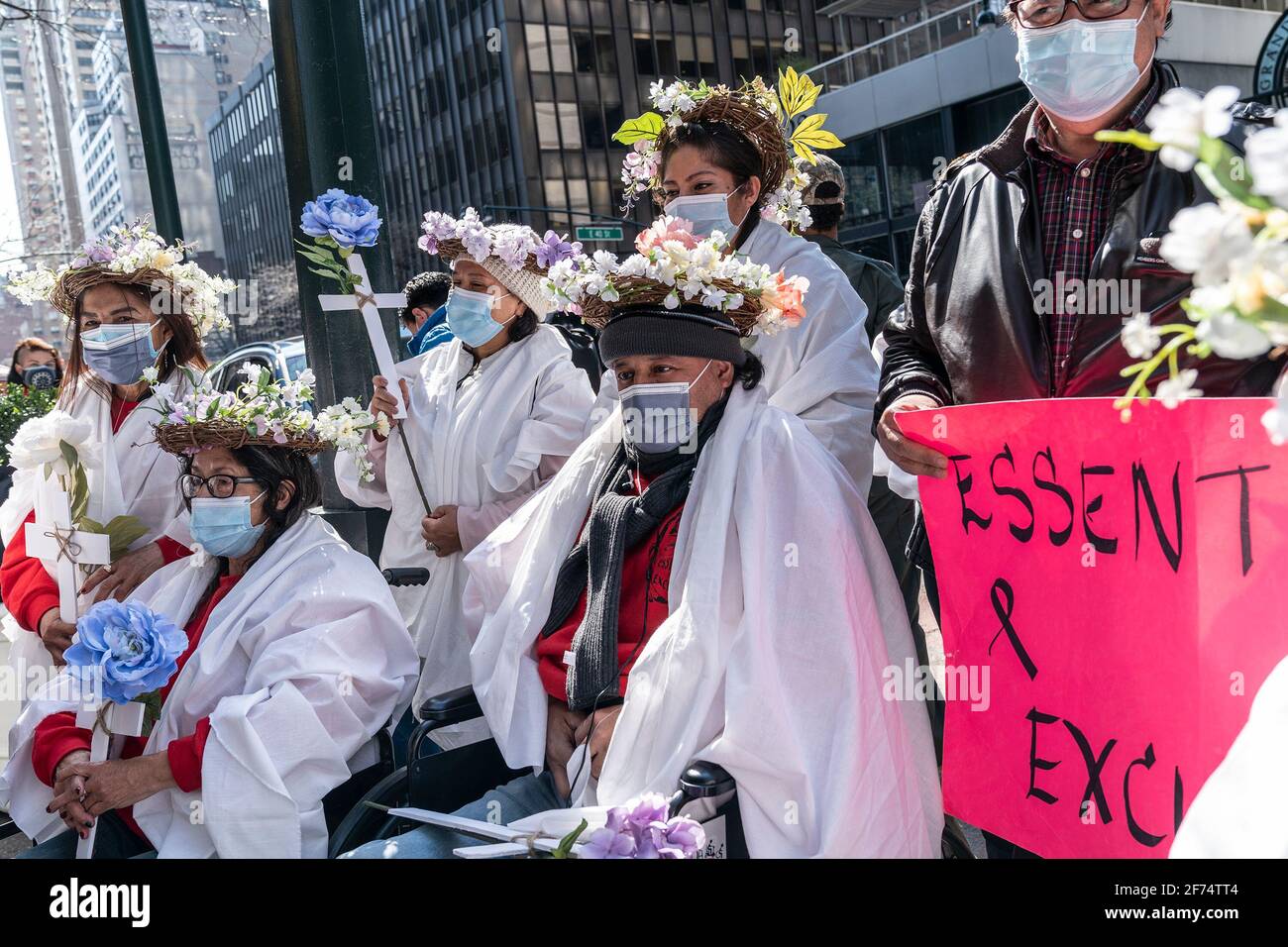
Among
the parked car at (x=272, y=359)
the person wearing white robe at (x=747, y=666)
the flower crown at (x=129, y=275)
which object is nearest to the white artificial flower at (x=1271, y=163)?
the person wearing white robe at (x=747, y=666)

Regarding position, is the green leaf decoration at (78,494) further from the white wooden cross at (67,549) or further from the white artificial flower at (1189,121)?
the white artificial flower at (1189,121)

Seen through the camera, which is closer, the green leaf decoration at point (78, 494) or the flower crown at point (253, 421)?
the flower crown at point (253, 421)

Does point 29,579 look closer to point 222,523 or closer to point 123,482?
point 123,482

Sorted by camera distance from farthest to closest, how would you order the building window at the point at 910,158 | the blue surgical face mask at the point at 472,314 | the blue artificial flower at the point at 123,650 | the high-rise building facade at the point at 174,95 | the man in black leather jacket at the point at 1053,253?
the building window at the point at 910,158
the high-rise building facade at the point at 174,95
the blue surgical face mask at the point at 472,314
the blue artificial flower at the point at 123,650
the man in black leather jacket at the point at 1053,253

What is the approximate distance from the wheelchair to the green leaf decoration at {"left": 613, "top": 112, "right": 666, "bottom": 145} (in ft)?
6.05

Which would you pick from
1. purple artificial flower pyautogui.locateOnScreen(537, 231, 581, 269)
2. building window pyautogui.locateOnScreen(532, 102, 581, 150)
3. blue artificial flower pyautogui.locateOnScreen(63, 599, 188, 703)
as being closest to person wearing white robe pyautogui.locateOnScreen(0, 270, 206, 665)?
blue artificial flower pyautogui.locateOnScreen(63, 599, 188, 703)

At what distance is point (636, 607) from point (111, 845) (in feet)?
5.12

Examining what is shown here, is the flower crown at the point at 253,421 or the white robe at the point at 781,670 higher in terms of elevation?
the flower crown at the point at 253,421

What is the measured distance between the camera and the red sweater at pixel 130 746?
3100 millimetres

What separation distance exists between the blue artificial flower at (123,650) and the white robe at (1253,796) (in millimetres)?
2439

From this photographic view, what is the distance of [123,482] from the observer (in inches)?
167

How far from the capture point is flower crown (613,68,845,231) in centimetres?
381

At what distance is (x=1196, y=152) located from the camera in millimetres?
1029

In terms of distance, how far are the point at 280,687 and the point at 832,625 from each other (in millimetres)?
1436
